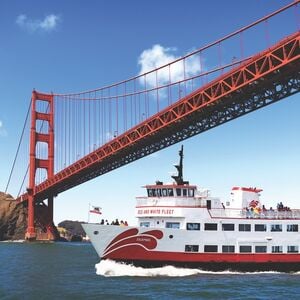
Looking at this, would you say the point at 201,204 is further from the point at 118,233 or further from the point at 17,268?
the point at 17,268

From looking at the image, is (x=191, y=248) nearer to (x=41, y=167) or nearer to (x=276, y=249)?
(x=276, y=249)

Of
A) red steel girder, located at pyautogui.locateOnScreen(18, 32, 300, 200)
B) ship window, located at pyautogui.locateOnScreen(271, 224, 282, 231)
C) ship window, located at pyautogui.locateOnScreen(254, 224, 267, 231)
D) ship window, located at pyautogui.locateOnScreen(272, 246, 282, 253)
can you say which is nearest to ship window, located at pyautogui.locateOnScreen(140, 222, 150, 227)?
ship window, located at pyautogui.locateOnScreen(254, 224, 267, 231)

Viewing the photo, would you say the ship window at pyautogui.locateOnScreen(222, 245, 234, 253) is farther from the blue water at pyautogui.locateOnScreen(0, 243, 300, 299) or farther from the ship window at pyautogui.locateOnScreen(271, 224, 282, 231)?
the ship window at pyautogui.locateOnScreen(271, 224, 282, 231)

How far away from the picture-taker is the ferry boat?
26875mm

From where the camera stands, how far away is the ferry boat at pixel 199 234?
2688 centimetres

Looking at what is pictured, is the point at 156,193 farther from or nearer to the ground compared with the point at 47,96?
nearer to the ground

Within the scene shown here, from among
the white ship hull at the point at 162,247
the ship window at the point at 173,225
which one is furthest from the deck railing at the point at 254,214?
the ship window at the point at 173,225

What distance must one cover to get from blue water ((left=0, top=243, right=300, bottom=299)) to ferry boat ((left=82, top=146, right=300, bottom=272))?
0.84 metres

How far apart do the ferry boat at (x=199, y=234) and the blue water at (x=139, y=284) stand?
843mm

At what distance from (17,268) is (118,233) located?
858cm

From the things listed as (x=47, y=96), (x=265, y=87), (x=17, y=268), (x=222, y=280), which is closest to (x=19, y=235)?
(x=47, y=96)

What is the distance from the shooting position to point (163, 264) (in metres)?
26.8

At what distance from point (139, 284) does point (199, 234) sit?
557cm

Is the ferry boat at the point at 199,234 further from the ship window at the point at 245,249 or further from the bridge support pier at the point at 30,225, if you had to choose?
the bridge support pier at the point at 30,225
